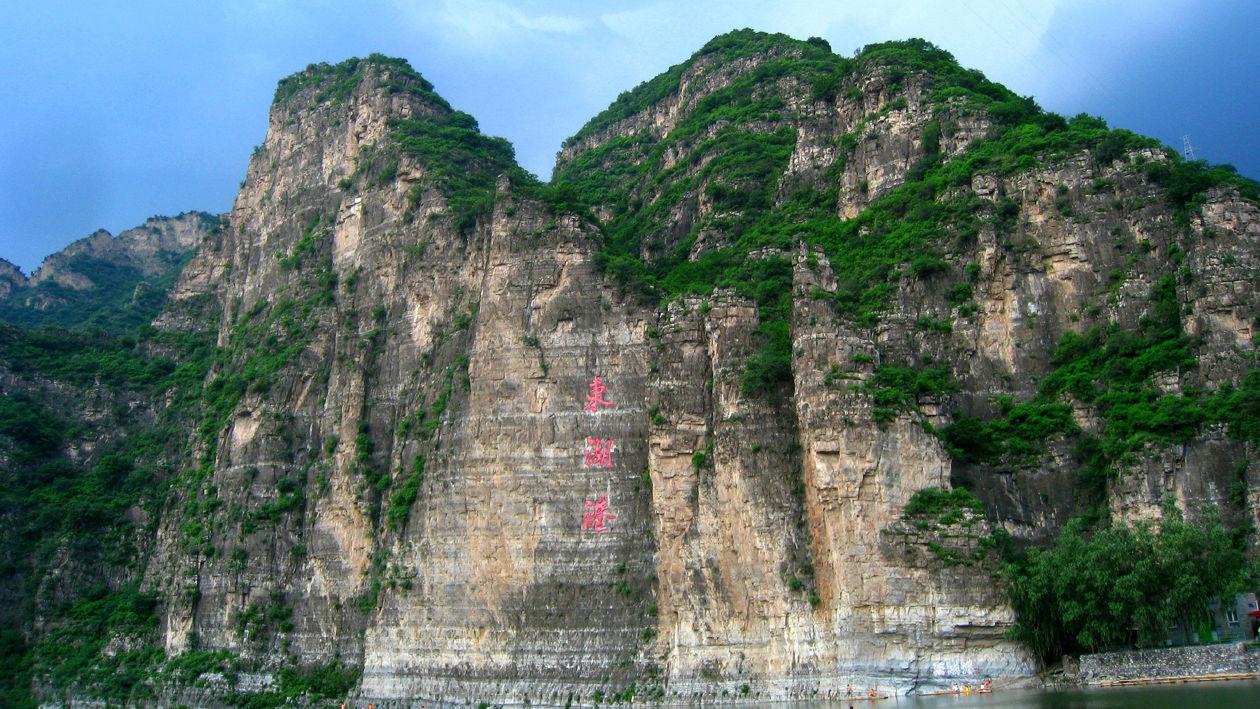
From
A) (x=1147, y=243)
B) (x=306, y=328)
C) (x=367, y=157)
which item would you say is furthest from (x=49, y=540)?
(x=1147, y=243)

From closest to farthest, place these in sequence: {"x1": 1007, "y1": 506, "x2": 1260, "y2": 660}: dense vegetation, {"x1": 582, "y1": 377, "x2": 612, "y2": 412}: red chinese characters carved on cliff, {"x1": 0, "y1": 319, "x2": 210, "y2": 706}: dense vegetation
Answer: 1. {"x1": 1007, "y1": 506, "x2": 1260, "y2": 660}: dense vegetation
2. {"x1": 582, "y1": 377, "x2": 612, "y2": 412}: red chinese characters carved on cliff
3. {"x1": 0, "y1": 319, "x2": 210, "y2": 706}: dense vegetation

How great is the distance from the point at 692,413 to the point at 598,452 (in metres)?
4.37

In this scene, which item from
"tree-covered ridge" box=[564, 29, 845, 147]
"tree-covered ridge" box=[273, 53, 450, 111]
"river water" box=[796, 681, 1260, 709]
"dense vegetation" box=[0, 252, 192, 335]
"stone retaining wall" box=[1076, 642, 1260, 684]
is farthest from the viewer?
"dense vegetation" box=[0, 252, 192, 335]

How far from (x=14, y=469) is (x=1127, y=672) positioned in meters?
55.0

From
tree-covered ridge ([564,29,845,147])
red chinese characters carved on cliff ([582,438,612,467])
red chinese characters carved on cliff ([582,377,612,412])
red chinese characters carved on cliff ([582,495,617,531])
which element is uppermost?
tree-covered ridge ([564,29,845,147])

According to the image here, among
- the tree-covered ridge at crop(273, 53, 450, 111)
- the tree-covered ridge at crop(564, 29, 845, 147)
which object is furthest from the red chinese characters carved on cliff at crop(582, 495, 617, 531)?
the tree-covered ridge at crop(564, 29, 845, 147)

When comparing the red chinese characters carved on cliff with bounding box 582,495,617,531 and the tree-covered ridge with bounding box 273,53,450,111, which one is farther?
the tree-covered ridge with bounding box 273,53,450,111

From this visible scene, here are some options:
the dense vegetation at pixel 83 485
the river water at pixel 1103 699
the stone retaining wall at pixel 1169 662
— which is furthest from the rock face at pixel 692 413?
the dense vegetation at pixel 83 485

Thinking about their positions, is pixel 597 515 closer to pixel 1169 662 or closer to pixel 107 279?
pixel 1169 662

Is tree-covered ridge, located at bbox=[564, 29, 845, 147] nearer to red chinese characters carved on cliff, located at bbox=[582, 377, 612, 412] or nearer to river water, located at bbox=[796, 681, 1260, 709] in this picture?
red chinese characters carved on cliff, located at bbox=[582, 377, 612, 412]

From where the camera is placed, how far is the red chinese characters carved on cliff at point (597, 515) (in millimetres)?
40062

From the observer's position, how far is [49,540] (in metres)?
55.0

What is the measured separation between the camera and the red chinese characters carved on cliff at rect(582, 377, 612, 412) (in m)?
41.6

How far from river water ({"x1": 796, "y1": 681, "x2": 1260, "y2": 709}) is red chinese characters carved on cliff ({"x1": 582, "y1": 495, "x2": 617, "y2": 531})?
34.6ft
